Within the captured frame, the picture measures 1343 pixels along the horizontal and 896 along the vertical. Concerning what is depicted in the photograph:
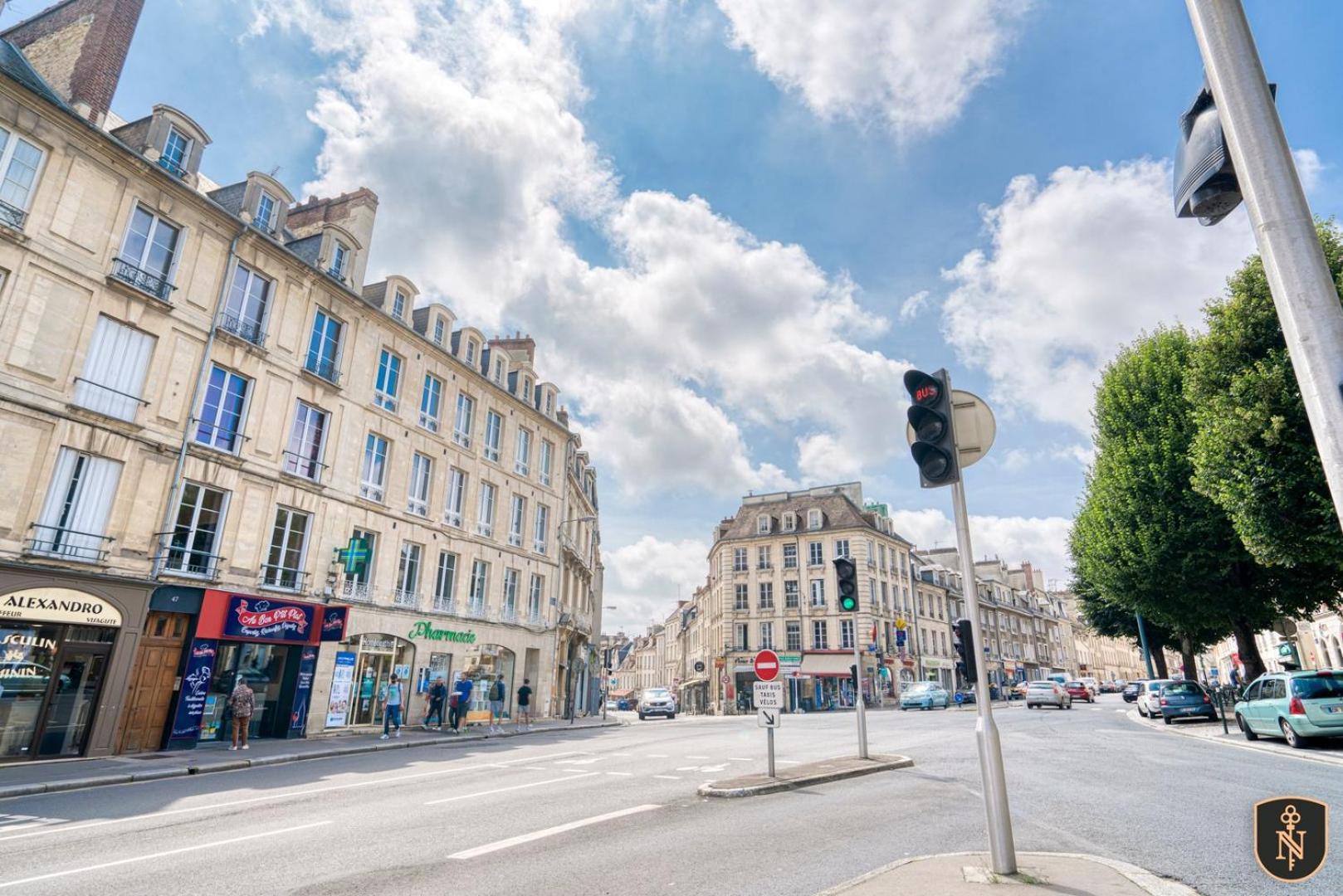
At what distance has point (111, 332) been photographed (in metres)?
16.2

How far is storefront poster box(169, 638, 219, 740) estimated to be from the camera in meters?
16.3

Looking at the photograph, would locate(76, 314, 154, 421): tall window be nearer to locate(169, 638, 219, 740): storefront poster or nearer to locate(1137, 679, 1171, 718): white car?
locate(169, 638, 219, 740): storefront poster

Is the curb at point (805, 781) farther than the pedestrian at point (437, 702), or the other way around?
the pedestrian at point (437, 702)

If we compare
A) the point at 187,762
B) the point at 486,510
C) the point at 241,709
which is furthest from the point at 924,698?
the point at 187,762

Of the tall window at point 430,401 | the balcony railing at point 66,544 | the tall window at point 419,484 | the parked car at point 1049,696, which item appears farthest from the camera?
the parked car at point 1049,696

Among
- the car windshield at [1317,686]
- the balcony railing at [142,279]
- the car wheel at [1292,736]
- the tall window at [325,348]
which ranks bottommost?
the car wheel at [1292,736]

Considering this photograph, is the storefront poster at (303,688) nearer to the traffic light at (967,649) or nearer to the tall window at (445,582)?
the tall window at (445,582)

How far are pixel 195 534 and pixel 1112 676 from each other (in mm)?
132896

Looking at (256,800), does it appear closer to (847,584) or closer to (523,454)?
(847,584)

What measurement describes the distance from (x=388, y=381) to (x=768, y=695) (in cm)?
1871

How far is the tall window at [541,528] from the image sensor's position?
1248 inches

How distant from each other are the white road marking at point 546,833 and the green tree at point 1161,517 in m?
19.4

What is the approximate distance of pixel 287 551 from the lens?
65.5 feet

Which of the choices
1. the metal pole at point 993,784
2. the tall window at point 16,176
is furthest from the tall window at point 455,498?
the metal pole at point 993,784
